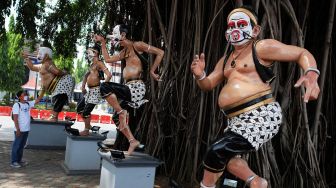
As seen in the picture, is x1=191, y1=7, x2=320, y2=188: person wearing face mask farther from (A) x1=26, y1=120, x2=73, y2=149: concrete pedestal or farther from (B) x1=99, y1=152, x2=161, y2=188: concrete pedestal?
(A) x1=26, y1=120, x2=73, y2=149: concrete pedestal

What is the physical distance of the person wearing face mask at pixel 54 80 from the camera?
602 centimetres

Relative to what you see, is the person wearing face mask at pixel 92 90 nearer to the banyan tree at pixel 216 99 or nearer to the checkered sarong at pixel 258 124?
the banyan tree at pixel 216 99

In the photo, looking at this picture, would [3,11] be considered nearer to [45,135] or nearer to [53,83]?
[53,83]

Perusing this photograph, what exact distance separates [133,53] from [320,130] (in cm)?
215

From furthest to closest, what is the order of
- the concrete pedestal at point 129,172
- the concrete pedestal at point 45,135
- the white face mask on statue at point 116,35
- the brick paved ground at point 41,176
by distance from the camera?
the concrete pedestal at point 45,135 → the brick paved ground at point 41,176 → the white face mask on statue at point 116,35 → the concrete pedestal at point 129,172

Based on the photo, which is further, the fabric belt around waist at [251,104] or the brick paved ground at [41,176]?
the brick paved ground at [41,176]

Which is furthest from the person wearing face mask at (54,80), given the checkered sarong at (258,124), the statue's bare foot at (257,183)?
the statue's bare foot at (257,183)

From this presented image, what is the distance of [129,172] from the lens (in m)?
3.30

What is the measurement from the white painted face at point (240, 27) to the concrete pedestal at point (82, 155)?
9.67ft

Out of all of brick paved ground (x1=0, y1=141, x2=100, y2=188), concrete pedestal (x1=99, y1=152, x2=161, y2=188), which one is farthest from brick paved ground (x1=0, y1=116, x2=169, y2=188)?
Answer: concrete pedestal (x1=99, y1=152, x2=161, y2=188)

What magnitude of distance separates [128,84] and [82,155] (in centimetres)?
161

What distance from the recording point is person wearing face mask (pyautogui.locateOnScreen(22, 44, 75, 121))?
19.7 ft

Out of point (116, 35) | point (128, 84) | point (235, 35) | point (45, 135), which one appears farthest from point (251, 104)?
point (45, 135)

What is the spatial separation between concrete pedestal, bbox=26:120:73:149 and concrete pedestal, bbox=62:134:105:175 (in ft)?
5.64
